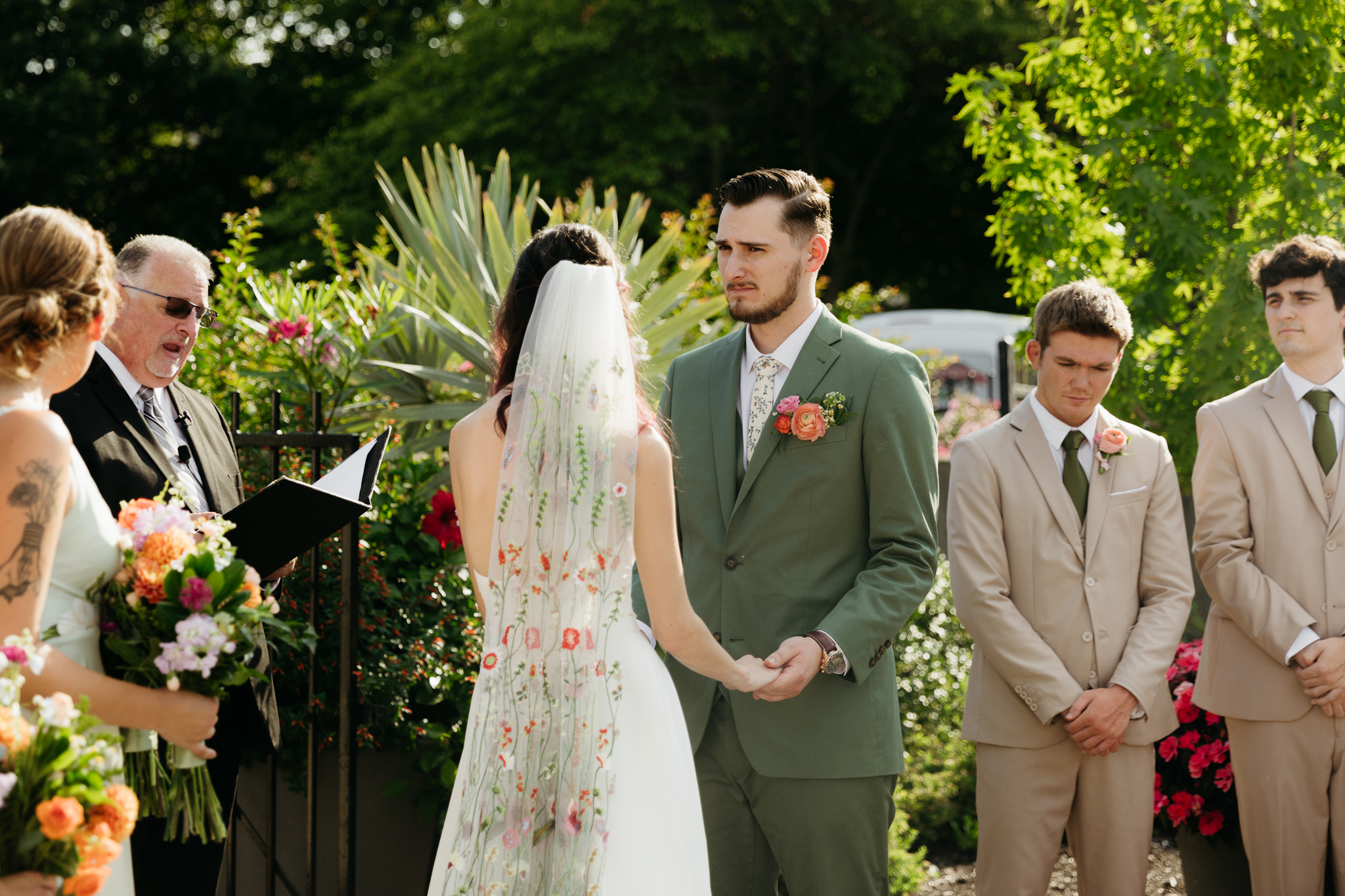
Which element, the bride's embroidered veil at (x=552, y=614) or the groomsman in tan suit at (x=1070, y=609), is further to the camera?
the groomsman in tan suit at (x=1070, y=609)

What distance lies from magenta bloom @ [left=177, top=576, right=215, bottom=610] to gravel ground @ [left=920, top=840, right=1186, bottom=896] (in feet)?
12.5

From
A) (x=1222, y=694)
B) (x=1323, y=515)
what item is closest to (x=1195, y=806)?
(x=1222, y=694)

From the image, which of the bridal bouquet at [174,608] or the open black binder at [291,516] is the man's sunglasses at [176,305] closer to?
the open black binder at [291,516]

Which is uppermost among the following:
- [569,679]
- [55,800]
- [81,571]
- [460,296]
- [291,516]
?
[460,296]

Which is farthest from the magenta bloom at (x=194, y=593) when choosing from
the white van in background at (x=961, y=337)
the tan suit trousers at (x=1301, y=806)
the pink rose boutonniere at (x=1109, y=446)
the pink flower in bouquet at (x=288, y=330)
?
the white van in background at (x=961, y=337)

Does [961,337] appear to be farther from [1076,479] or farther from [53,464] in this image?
[53,464]

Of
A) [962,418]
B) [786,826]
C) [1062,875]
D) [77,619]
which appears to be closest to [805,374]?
[786,826]

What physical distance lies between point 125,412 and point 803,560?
6.11ft

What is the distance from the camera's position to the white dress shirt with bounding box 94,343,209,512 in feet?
10.0

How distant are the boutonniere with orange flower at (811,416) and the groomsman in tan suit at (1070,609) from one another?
0.80 m

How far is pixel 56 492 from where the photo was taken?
2.07 meters

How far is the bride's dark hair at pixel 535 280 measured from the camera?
8.70 feet

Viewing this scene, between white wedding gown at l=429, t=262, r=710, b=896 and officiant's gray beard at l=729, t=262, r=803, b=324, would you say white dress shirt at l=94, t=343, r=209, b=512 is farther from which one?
officiant's gray beard at l=729, t=262, r=803, b=324

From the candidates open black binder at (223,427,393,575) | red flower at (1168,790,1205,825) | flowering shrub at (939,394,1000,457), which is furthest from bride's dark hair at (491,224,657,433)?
flowering shrub at (939,394,1000,457)
